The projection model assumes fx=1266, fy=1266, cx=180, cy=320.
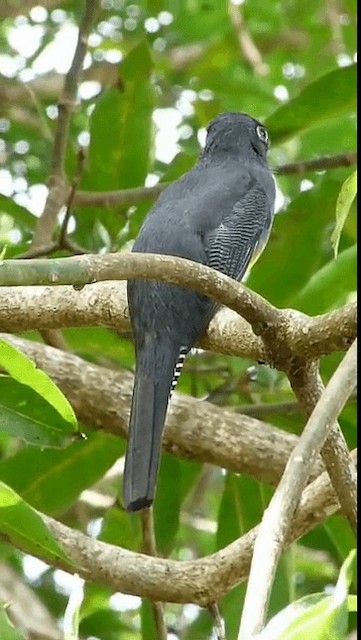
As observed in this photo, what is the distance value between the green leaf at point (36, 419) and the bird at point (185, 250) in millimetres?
186

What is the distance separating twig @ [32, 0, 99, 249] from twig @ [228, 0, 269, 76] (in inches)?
54.8

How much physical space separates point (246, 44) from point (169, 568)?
3321mm

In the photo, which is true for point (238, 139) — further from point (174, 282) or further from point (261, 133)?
point (174, 282)

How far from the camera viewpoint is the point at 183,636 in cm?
402

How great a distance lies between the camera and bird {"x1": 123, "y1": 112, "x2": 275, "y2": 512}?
2943 mm

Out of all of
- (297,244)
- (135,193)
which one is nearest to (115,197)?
(135,193)

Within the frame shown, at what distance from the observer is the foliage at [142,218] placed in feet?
11.5

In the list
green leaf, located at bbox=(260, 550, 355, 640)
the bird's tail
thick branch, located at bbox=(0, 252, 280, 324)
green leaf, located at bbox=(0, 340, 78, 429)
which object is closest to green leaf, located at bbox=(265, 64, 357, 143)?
the bird's tail

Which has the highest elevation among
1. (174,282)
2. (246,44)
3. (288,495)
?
(246,44)

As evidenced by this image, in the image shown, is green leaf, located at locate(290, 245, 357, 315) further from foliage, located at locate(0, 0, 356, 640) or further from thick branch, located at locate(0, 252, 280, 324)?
thick branch, located at locate(0, 252, 280, 324)

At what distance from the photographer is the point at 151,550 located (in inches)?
129

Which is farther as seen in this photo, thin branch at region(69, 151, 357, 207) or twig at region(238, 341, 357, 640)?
thin branch at region(69, 151, 357, 207)

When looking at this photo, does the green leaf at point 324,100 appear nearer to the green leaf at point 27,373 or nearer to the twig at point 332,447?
the twig at point 332,447

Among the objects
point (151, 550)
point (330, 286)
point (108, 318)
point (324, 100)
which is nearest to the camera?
point (108, 318)
